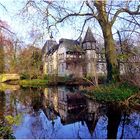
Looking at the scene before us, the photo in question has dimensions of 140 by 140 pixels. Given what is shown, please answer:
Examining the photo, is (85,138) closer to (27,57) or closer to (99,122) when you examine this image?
(99,122)

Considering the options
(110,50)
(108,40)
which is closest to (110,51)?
(110,50)

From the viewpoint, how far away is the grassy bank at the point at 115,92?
13808mm

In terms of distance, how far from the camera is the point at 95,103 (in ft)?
49.8

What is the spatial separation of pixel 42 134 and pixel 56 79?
2693 centimetres

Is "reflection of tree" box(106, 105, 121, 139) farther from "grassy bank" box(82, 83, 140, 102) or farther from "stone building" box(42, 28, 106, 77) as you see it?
"stone building" box(42, 28, 106, 77)

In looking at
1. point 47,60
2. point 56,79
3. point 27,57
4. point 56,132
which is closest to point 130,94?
point 56,132

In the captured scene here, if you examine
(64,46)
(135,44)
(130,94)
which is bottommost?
(130,94)

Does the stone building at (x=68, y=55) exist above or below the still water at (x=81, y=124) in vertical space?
above

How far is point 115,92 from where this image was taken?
1455 centimetres

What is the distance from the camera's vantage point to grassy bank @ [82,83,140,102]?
1381 cm

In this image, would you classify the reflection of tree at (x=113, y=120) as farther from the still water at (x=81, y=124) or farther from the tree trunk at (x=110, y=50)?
the tree trunk at (x=110, y=50)

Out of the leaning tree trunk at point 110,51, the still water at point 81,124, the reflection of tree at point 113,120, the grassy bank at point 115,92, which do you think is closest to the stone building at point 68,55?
the leaning tree trunk at point 110,51

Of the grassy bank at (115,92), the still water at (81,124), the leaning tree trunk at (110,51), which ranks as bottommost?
the still water at (81,124)

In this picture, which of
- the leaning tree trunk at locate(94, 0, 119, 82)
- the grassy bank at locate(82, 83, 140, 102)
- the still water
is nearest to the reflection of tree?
the still water
